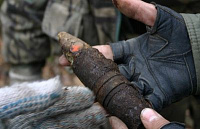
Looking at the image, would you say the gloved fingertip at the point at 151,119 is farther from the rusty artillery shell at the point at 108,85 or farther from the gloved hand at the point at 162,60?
the gloved hand at the point at 162,60

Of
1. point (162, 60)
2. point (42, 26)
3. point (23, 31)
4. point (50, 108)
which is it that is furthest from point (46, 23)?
point (50, 108)

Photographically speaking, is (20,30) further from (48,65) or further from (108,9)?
(48,65)

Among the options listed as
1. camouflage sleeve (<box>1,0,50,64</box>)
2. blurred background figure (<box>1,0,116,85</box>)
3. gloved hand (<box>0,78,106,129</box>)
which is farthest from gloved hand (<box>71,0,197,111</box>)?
camouflage sleeve (<box>1,0,50,64</box>)

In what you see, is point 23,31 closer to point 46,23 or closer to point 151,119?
point 46,23

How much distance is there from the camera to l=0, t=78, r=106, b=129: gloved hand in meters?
0.81

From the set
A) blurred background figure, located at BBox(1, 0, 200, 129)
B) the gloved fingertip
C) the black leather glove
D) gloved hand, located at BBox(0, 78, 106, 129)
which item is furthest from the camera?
blurred background figure, located at BBox(1, 0, 200, 129)

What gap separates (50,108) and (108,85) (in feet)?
0.98

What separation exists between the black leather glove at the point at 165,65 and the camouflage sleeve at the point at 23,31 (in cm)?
122

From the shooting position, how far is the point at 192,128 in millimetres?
2385

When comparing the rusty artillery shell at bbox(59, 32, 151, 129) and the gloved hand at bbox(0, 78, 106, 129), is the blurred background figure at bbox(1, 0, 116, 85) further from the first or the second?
the gloved hand at bbox(0, 78, 106, 129)

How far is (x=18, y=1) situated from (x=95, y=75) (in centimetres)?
133

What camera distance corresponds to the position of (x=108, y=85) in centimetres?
107

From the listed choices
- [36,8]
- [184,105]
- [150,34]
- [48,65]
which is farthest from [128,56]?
[48,65]

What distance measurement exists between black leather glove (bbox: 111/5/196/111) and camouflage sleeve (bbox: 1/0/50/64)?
1.22 meters
